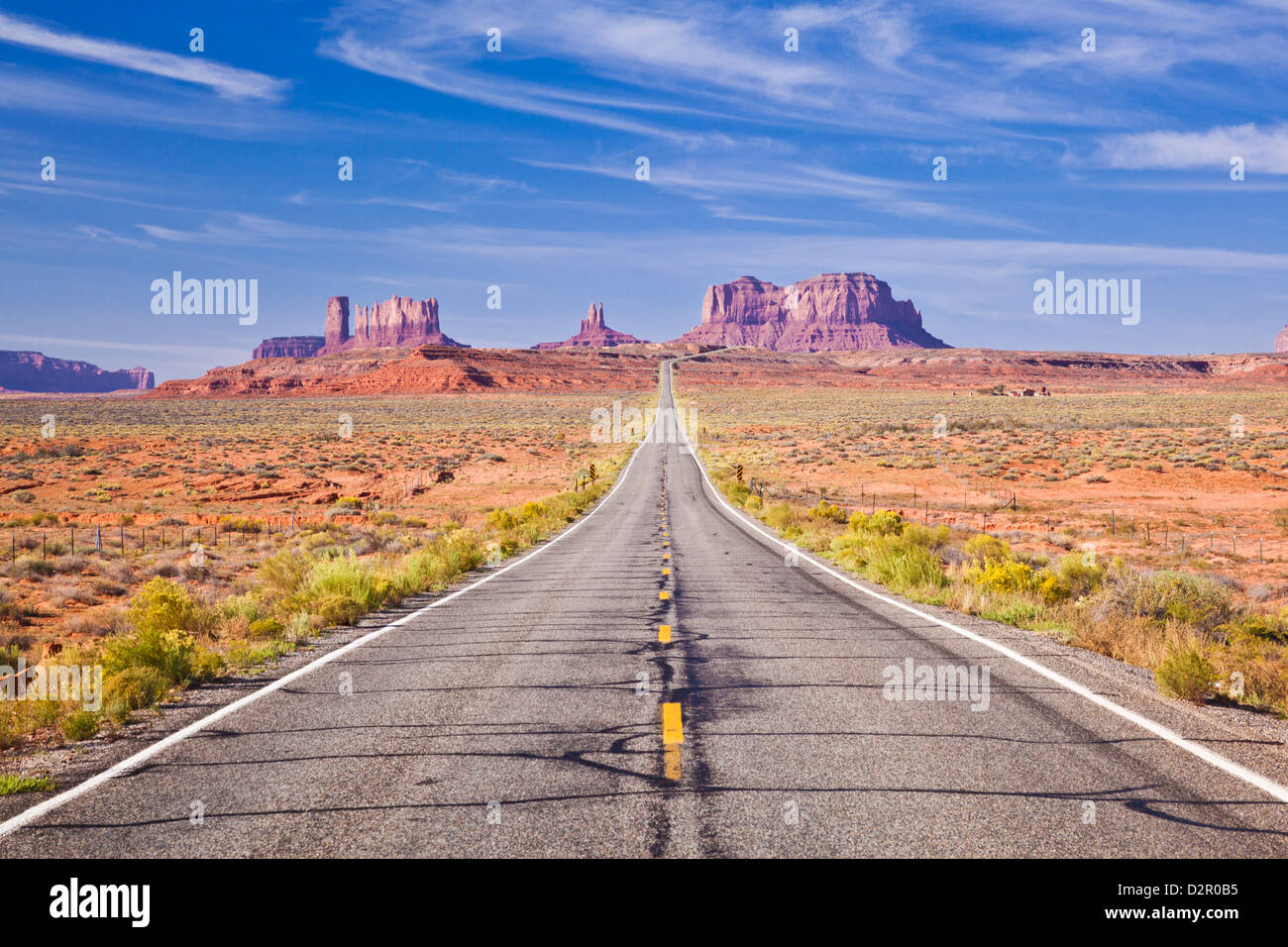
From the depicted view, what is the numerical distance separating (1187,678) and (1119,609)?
3.49 meters

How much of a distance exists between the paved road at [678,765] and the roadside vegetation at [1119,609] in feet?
1.83

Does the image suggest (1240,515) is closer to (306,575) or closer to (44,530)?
(306,575)

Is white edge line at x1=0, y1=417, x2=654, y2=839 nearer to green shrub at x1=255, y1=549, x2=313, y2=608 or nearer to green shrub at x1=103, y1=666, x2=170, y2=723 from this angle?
green shrub at x1=103, y1=666, x2=170, y2=723

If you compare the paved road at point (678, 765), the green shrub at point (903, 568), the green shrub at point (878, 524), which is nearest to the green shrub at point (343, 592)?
the paved road at point (678, 765)

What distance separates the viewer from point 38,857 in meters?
3.83

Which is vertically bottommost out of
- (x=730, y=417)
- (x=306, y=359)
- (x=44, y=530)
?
(x=44, y=530)

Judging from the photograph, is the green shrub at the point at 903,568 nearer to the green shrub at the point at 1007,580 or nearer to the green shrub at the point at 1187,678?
the green shrub at the point at 1007,580

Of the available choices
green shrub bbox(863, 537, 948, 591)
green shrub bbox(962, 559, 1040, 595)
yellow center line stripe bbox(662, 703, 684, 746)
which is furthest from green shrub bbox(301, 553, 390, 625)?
green shrub bbox(962, 559, 1040, 595)

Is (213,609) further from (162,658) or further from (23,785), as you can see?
(23,785)

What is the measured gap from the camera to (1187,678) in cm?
651

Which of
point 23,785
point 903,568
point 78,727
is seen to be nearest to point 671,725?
point 23,785

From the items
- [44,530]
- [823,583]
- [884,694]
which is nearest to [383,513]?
[44,530]

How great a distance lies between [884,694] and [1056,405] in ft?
324
